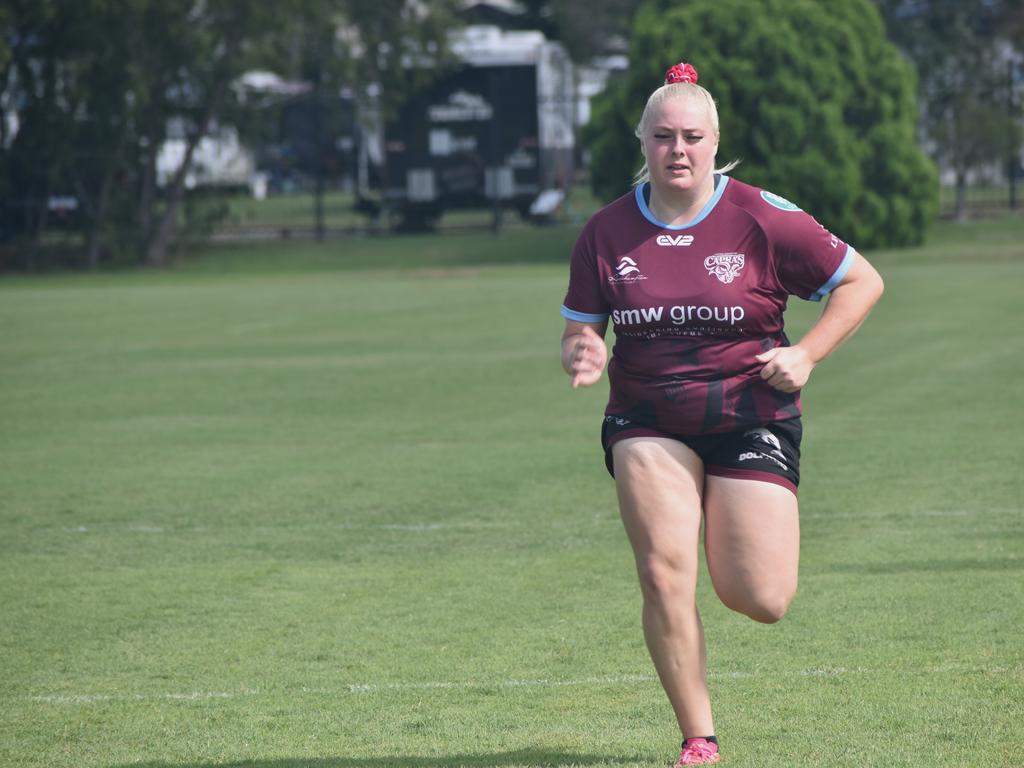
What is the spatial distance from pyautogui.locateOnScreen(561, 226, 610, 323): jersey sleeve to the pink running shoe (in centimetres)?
136

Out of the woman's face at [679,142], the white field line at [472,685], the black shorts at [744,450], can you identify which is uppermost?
the woman's face at [679,142]

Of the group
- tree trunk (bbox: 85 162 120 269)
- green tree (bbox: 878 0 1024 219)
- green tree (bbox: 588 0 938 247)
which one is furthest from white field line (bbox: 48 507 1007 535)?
green tree (bbox: 878 0 1024 219)

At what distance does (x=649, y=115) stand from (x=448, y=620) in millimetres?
3165

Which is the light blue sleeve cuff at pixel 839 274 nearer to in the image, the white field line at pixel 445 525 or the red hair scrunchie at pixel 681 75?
the red hair scrunchie at pixel 681 75

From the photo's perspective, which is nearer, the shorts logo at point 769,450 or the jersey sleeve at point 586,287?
the shorts logo at point 769,450

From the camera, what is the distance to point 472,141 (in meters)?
44.7

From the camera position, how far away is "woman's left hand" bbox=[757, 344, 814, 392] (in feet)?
16.4

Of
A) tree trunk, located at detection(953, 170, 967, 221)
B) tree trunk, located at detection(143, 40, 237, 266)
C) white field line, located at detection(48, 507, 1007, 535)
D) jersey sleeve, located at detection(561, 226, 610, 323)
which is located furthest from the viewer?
tree trunk, located at detection(953, 170, 967, 221)

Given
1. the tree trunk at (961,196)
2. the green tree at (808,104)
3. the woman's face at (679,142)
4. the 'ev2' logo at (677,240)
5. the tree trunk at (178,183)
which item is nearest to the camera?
the woman's face at (679,142)

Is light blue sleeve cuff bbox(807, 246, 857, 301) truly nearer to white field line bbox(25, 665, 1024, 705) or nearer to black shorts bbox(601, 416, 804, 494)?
black shorts bbox(601, 416, 804, 494)

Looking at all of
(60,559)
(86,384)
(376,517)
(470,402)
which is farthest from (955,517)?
(86,384)

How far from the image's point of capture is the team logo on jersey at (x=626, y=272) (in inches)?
200

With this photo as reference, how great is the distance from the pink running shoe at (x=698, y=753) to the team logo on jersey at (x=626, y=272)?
1456 millimetres

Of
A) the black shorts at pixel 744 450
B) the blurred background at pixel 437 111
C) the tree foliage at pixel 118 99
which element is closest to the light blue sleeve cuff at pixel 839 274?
the black shorts at pixel 744 450
